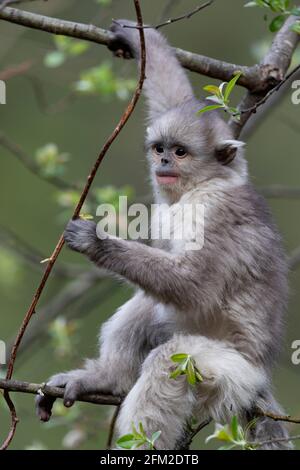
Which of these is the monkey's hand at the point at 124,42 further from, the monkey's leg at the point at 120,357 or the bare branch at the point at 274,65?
the monkey's leg at the point at 120,357

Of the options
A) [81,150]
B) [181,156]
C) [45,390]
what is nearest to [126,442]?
[45,390]

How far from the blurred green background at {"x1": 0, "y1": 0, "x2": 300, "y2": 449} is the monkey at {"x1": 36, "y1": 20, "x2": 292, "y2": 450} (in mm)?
2983

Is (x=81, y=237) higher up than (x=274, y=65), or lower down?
lower down

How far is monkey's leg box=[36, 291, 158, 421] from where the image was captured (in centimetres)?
605

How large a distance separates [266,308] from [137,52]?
1.91 metres

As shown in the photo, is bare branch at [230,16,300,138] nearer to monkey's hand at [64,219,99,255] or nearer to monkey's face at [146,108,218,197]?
monkey's face at [146,108,218,197]

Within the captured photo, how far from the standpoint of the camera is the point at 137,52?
657cm

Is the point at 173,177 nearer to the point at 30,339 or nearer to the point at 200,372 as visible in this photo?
the point at 200,372

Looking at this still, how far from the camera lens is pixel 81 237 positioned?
5.58 meters

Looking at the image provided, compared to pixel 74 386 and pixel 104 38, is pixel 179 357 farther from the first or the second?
pixel 104 38

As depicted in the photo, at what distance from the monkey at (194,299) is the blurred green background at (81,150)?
2983mm

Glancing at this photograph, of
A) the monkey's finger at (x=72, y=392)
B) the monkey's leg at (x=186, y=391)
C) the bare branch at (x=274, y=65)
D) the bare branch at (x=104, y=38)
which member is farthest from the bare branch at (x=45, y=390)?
the bare branch at (x=104, y=38)

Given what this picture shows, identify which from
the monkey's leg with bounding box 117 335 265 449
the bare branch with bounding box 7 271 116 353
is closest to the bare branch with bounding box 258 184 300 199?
the bare branch with bounding box 7 271 116 353

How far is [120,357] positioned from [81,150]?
6994 mm
